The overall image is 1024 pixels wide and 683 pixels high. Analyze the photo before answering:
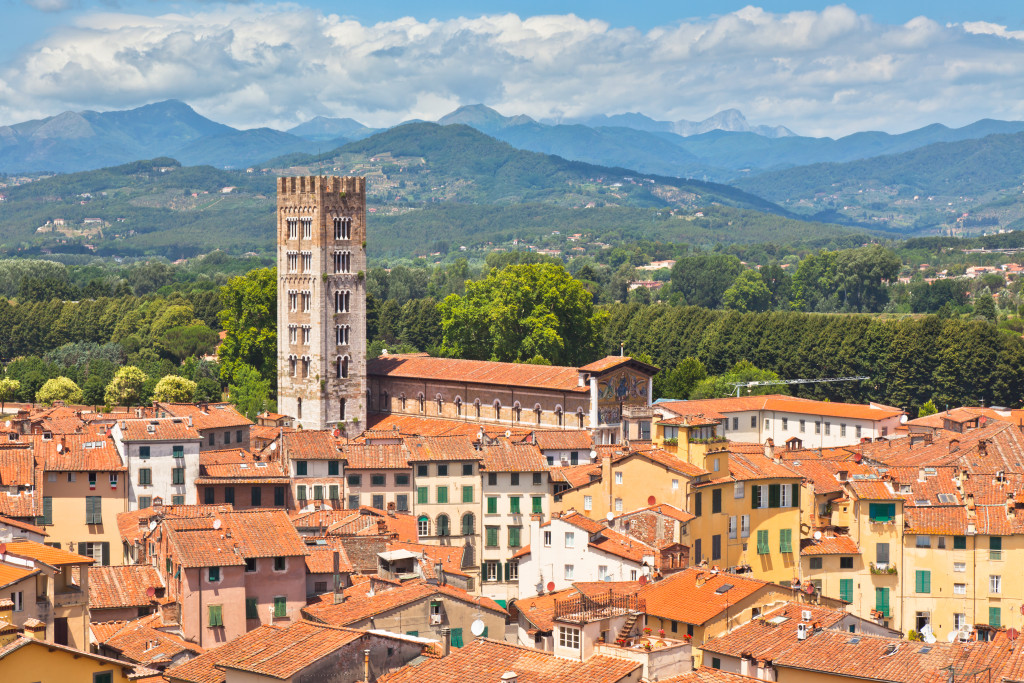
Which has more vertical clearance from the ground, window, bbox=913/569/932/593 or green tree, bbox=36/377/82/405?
green tree, bbox=36/377/82/405

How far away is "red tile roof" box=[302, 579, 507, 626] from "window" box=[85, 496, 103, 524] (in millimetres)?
15955

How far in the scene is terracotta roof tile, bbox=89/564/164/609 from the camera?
42531 millimetres

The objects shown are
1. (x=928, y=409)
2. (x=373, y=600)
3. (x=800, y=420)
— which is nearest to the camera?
(x=373, y=600)

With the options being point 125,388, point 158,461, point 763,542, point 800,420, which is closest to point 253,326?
point 125,388

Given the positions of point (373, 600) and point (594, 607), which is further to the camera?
point (373, 600)

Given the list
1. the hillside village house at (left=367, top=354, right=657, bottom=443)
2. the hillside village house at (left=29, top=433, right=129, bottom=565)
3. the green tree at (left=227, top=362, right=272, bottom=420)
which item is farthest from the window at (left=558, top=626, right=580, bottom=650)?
the green tree at (left=227, top=362, right=272, bottom=420)

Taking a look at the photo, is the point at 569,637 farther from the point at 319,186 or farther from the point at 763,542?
the point at 319,186

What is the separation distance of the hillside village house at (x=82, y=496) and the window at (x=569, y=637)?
22.3m

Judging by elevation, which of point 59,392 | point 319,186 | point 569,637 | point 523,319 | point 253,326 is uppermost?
point 319,186

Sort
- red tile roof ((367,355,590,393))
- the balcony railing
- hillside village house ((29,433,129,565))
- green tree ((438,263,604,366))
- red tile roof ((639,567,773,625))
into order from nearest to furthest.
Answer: the balcony railing
red tile roof ((639,567,773,625))
hillside village house ((29,433,129,565))
red tile roof ((367,355,590,393))
green tree ((438,263,604,366))

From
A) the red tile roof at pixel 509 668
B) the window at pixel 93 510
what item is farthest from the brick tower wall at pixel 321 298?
the red tile roof at pixel 509 668

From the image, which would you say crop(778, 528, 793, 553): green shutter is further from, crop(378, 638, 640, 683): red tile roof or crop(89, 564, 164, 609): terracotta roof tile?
crop(378, 638, 640, 683): red tile roof

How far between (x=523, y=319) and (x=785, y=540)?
49.8 m

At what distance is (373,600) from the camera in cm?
4019
